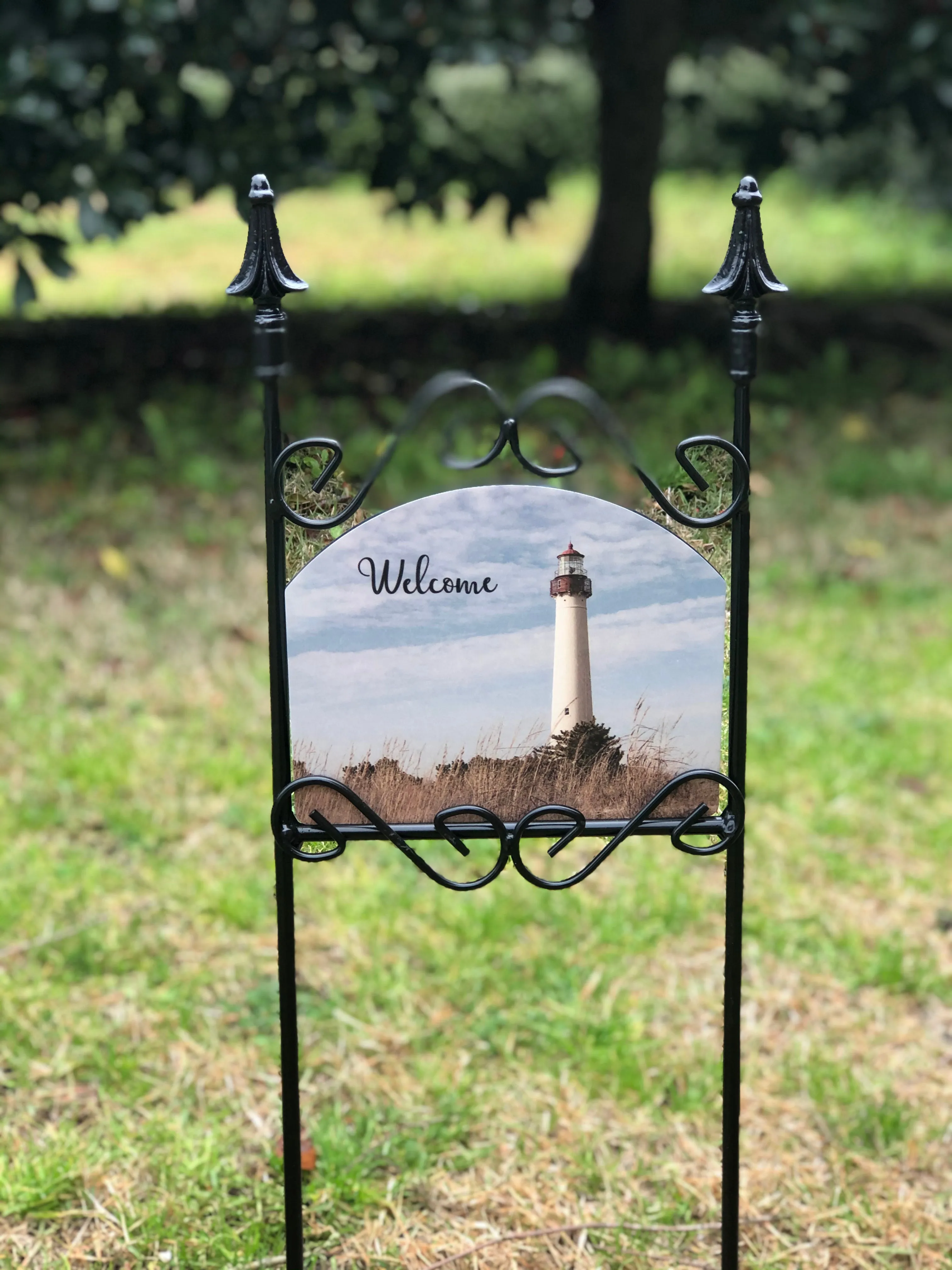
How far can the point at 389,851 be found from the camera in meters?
2.88

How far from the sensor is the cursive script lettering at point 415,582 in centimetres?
148

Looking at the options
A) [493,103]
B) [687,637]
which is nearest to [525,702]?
[687,637]

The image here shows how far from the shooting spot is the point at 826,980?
2457 millimetres

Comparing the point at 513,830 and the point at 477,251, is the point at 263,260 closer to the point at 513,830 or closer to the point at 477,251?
the point at 513,830

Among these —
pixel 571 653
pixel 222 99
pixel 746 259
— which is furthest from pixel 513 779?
pixel 222 99

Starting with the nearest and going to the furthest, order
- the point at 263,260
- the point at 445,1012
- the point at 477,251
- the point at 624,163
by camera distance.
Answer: the point at 263,260 → the point at 445,1012 → the point at 624,163 → the point at 477,251

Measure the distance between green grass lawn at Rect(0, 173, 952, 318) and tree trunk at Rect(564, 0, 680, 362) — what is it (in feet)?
1.54

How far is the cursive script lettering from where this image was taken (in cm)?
148

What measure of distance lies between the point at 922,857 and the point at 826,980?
1.72 feet

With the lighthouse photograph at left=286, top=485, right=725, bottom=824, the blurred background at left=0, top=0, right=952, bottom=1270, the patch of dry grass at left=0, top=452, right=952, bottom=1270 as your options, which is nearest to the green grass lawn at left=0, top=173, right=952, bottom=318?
the blurred background at left=0, top=0, right=952, bottom=1270

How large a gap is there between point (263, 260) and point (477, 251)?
9.38 metres

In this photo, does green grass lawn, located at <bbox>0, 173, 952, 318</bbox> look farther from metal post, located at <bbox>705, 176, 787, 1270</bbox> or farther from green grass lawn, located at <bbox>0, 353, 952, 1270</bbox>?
metal post, located at <bbox>705, 176, 787, 1270</bbox>

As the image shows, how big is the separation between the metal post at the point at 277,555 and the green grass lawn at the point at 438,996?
36 cm

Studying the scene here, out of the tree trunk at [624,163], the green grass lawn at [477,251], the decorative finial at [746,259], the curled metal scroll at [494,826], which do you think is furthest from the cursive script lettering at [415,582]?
the tree trunk at [624,163]
